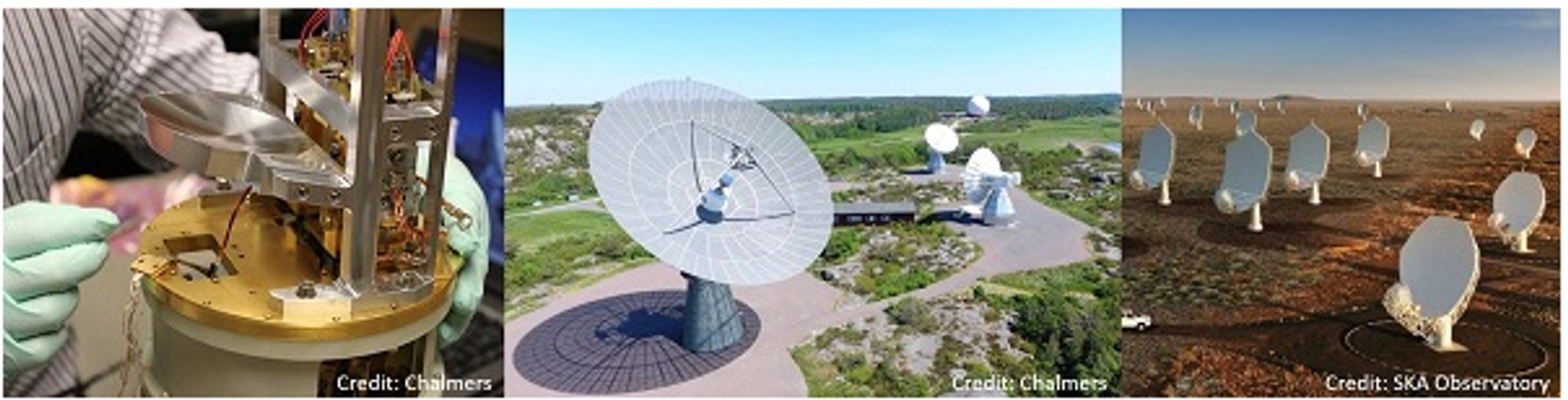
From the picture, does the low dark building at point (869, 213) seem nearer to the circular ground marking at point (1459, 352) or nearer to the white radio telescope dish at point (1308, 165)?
the white radio telescope dish at point (1308, 165)

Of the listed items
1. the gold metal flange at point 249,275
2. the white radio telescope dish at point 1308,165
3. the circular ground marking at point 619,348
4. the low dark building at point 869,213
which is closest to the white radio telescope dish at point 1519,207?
the white radio telescope dish at point 1308,165

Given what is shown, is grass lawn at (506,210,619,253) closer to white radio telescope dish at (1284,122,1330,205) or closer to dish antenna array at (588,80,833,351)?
dish antenna array at (588,80,833,351)

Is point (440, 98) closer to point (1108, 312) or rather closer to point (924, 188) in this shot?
point (924, 188)

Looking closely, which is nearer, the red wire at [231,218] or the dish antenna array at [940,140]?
A: the red wire at [231,218]

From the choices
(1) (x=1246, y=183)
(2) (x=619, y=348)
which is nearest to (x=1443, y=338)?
(1) (x=1246, y=183)

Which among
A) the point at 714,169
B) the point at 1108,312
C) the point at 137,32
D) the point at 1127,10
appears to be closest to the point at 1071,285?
the point at 1108,312

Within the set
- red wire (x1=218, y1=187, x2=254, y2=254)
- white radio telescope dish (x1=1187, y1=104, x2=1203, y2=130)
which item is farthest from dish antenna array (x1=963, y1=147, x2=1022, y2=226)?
red wire (x1=218, y1=187, x2=254, y2=254)

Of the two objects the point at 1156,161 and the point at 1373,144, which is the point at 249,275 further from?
the point at 1373,144

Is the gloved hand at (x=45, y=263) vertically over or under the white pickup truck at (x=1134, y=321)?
over
